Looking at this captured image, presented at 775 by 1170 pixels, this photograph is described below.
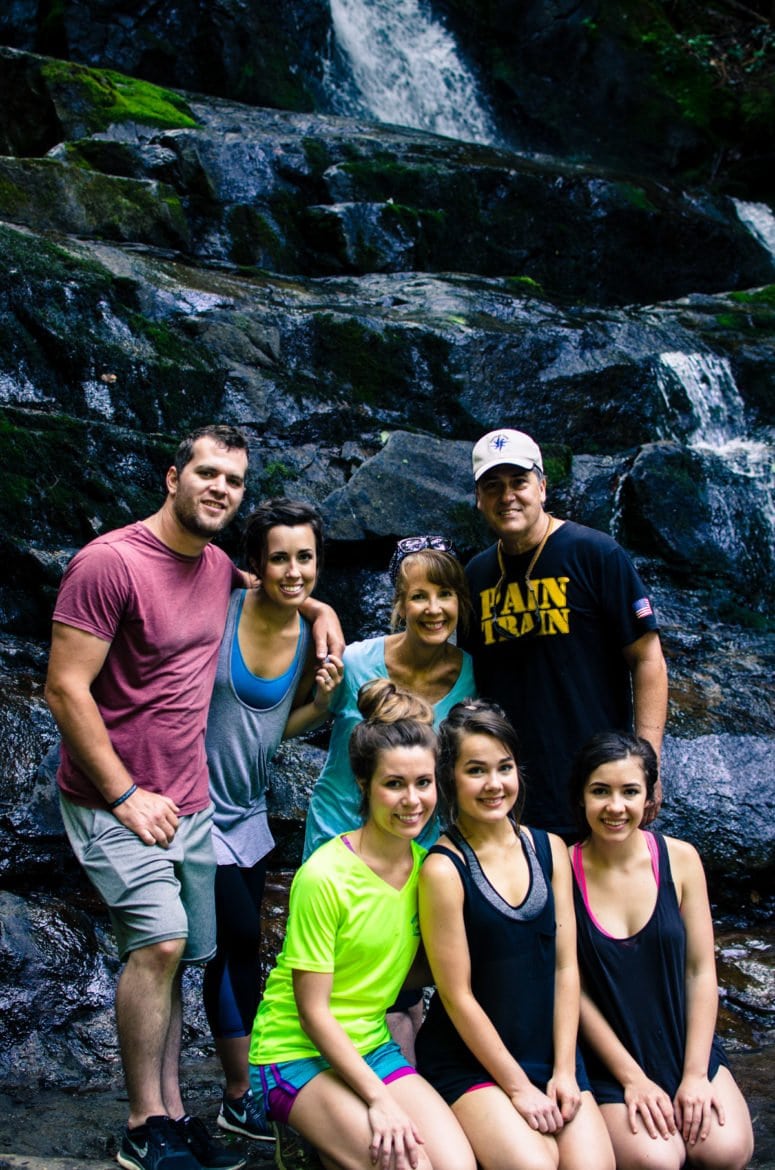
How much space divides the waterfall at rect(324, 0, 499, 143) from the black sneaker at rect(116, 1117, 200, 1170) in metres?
16.4

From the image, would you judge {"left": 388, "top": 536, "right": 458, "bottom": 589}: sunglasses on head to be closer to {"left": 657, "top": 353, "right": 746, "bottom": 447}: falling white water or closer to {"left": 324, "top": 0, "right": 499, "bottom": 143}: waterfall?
{"left": 657, "top": 353, "right": 746, "bottom": 447}: falling white water

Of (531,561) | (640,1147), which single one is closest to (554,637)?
(531,561)

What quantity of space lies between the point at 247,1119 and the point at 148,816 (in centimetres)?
109

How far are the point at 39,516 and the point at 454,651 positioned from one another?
3.71 metres

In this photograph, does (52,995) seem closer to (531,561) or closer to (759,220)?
(531,561)

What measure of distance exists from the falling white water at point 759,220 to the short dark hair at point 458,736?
1459cm

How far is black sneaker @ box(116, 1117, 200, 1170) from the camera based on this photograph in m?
3.17

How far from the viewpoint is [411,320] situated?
384 inches

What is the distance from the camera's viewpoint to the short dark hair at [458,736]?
10.7 ft

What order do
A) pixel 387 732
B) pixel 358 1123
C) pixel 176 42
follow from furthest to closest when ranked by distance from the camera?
pixel 176 42 → pixel 387 732 → pixel 358 1123

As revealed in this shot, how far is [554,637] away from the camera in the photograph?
375 cm

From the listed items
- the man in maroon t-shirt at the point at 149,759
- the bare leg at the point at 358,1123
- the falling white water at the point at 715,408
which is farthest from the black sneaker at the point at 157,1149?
the falling white water at the point at 715,408

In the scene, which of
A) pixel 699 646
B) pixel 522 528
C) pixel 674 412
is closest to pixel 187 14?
pixel 674 412

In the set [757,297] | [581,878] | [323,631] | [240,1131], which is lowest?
[240,1131]
